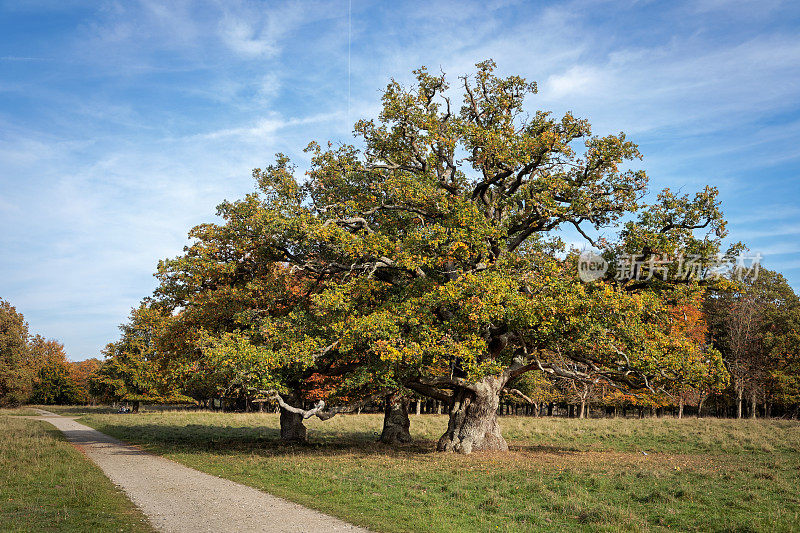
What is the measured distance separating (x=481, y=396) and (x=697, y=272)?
936cm

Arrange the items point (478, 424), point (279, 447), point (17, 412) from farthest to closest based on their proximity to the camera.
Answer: point (17, 412) → point (279, 447) → point (478, 424)

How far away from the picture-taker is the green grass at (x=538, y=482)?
988cm

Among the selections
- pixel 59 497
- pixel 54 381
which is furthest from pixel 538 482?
pixel 54 381

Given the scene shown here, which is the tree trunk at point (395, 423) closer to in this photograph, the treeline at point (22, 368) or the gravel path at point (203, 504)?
the gravel path at point (203, 504)

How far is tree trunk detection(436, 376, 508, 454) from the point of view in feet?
67.6

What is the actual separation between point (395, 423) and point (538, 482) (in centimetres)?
1335

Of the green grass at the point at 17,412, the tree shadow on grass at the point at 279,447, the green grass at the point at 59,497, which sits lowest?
the green grass at the point at 17,412

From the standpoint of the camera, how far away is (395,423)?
25.8m

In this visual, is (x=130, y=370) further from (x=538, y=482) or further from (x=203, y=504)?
(x=538, y=482)

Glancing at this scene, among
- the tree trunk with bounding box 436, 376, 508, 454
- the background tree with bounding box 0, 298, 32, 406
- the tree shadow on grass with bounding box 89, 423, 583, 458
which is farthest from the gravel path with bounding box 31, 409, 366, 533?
the background tree with bounding box 0, 298, 32, 406

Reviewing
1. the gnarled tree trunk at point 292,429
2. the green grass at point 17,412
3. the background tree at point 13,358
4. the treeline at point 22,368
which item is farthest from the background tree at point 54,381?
the gnarled tree trunk at point 292,429

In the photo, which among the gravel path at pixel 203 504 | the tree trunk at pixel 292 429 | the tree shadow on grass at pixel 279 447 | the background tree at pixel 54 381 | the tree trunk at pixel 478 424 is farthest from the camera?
the background tree at pixel 54 381

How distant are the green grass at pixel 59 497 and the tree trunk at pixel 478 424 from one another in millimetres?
12332

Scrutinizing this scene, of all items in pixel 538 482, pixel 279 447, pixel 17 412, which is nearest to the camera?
pixel 538 482
